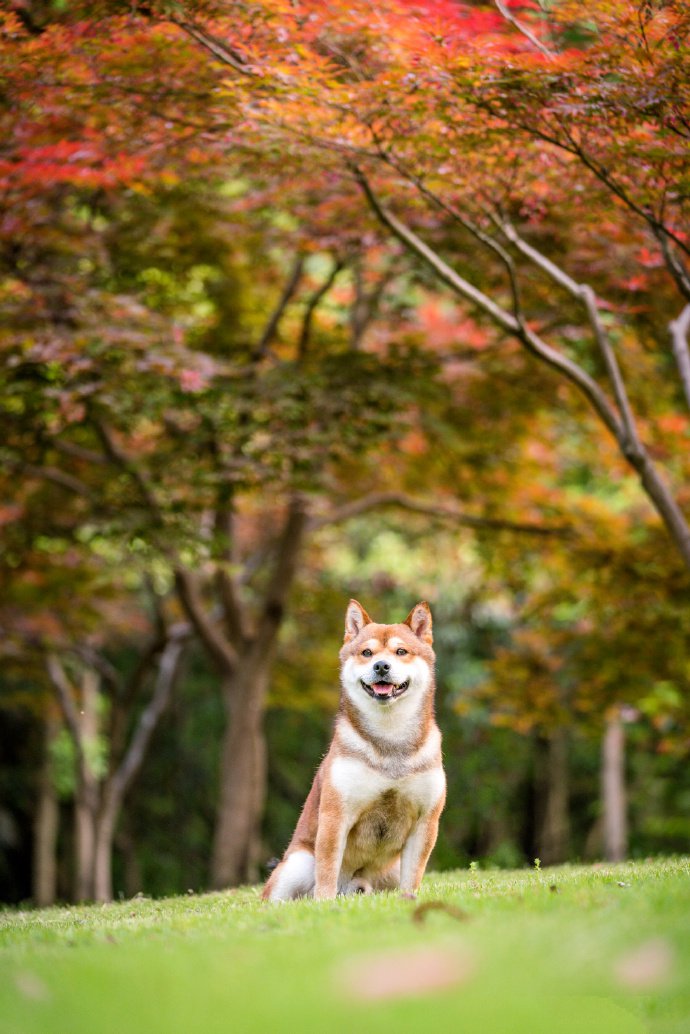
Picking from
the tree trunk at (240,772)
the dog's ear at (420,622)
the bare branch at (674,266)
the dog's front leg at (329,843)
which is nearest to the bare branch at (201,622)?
the tree trunk at (240,772)

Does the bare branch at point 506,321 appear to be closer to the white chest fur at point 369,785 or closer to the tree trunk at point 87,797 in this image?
the white chest fur at point 369,785

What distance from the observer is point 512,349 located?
14.0 meters

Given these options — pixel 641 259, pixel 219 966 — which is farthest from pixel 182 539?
pixel 219 966

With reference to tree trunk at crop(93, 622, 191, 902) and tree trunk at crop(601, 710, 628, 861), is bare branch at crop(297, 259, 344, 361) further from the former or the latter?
tree trunk at crop(601, 710, 628, 861)

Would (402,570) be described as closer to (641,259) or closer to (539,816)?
(539,816)

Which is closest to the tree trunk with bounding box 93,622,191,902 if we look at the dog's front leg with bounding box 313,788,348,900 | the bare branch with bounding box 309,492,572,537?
the bare branch with bounding box 309,492,572,537

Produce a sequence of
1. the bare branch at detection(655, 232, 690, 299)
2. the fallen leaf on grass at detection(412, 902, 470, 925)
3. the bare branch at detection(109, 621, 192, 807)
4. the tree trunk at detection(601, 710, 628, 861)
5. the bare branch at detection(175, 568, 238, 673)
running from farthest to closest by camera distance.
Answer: the tree trunk at detection(601, 710, 628, 861) < the bare branch at detection(109, 621, 192, 807) < the bare branch at detection(175, 568, 238, 673) < the bare branch at detection(655, 232, 690, 299) < the fallen leaf on grass at detection(412, 902, 470, 925)

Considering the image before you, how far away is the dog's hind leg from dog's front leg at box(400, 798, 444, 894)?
1.69ft

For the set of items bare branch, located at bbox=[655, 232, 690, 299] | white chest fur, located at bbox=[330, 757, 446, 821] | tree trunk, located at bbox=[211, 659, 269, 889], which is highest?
bare branch, located at bbox=[655, 232, 690, 299]

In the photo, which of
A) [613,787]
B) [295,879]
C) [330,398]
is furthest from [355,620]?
[613,787]

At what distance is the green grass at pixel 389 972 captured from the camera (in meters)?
4.21

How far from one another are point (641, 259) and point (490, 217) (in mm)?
1494

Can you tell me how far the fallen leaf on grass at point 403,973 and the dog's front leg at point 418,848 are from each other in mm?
1954

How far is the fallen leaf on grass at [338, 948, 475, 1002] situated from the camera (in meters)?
4.36
